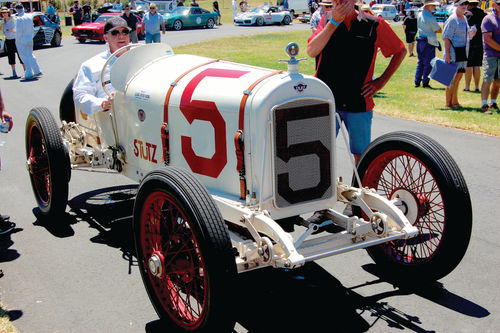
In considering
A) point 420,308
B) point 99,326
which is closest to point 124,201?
point 99,326

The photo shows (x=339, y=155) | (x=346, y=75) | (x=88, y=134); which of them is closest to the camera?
(x=346, y=75)

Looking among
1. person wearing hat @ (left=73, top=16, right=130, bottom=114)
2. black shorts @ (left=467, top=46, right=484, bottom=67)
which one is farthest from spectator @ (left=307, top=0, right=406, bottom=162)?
black shorts @ (left=467, top=46, right=484, bottom=67)

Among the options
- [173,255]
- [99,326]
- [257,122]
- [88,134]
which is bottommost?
[99,326]

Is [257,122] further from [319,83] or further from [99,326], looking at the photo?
[99,326]

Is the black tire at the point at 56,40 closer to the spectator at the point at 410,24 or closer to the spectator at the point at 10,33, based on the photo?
the spectator at the point at 10,33

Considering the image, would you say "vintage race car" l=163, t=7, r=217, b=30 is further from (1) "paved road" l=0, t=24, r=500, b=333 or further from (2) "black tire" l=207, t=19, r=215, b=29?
(1) "paved road" l=0, t=24, r=500, b=333

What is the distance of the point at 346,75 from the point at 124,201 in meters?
2.93

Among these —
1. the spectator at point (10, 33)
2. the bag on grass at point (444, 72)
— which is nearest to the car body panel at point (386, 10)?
the spectator at point (10, 33)

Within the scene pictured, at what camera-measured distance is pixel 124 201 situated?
6.38 m

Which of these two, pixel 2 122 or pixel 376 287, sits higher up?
pixel 2 122

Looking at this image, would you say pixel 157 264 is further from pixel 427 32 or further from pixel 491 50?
pixel 427 32

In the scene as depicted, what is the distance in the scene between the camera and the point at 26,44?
16.5m

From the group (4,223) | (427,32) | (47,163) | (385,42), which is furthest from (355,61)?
(427,32)

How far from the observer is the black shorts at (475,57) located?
11.9 meters
